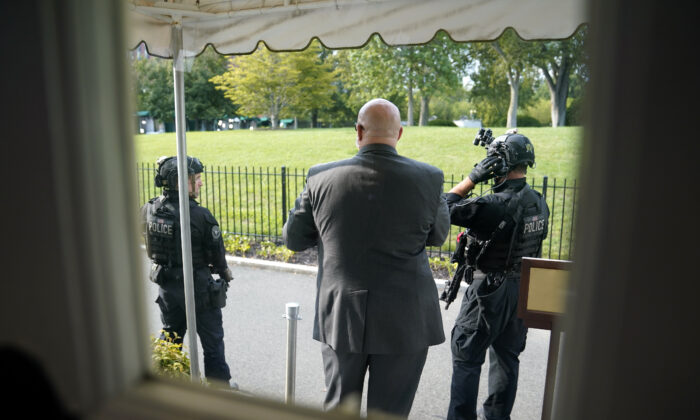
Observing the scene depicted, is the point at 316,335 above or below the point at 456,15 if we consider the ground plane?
below

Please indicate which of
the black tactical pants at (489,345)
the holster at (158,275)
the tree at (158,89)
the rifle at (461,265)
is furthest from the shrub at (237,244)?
the tree at (158,89)

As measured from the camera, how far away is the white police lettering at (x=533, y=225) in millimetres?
3439

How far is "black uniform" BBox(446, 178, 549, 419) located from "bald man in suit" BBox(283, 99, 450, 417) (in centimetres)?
93

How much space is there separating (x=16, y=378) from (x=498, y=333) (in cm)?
314

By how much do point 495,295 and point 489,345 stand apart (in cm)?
36

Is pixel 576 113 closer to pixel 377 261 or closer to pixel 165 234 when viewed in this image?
pixel 377 261

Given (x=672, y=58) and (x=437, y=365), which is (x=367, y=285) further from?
(x=437, y=365)

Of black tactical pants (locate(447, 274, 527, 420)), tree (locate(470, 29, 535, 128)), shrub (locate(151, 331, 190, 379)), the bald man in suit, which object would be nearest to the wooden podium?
the bald man in suit

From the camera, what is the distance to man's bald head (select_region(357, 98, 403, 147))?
8.30 feet

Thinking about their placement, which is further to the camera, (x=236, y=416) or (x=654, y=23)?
(x=236, y=416)

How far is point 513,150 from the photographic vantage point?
347 cm

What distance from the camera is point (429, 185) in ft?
8.21

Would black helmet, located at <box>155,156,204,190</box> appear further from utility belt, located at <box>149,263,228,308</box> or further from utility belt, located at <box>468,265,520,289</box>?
utility belt, located at <box>468,265,520,289</box>

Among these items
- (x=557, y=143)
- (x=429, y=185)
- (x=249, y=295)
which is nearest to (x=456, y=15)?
(x=429, y=185)
